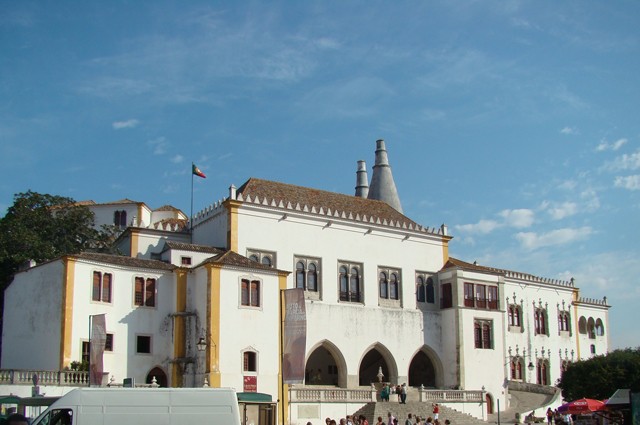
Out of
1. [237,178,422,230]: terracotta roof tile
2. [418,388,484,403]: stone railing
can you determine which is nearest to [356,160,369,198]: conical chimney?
[237,178,422,230]: terracotta roof tile

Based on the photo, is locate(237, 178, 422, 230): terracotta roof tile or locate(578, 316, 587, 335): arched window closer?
locate(237, 178, 422, 230): terracotta roof tile

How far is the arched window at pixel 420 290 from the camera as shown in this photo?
51.0m

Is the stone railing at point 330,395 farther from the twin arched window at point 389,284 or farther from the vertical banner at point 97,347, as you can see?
the vertical banner at point 97,347

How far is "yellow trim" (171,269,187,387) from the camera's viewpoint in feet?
130

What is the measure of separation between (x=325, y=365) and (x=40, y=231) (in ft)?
58.1

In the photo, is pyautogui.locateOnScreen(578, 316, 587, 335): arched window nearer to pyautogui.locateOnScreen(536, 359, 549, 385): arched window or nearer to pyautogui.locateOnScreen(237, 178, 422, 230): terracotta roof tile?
pyautogui.locateOnScreen(536, 359, 549, 385): arched window

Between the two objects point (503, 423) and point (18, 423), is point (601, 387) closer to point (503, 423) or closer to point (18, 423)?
point (503, 423)

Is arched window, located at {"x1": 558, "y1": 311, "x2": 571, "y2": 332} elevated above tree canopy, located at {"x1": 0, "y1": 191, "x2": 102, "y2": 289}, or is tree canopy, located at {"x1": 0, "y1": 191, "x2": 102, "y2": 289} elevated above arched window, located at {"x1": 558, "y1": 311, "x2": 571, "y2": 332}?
tree canopy, located at {"x1": 0, "y1": 191, "x2": 102, "y2": 289}

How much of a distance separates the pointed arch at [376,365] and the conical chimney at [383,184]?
16302 millimetres

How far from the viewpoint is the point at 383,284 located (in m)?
49.6

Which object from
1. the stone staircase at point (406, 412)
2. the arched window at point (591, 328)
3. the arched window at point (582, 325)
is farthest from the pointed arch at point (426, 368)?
the arched window at point (591, 328)

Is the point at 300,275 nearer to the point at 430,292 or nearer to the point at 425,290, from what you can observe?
the point at 425,290

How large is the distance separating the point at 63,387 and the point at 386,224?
2215 cm

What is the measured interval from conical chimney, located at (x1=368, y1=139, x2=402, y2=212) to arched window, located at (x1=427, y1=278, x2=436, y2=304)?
13655 mm
